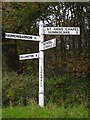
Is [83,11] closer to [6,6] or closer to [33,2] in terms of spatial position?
[33,2]

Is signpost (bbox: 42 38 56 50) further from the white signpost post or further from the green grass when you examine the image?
the green grass

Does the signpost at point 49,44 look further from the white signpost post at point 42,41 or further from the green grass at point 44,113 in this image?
the green grass at point 44,113

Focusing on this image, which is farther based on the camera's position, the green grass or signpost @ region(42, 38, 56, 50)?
signpost @ region(42, 38, 56, 50)

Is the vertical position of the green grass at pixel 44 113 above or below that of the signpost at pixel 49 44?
below

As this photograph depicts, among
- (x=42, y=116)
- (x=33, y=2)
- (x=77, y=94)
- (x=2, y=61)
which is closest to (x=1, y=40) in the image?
(x=2, y=61)

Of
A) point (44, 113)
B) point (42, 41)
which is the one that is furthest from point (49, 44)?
point (44, 113)

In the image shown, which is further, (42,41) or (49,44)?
(42,41)

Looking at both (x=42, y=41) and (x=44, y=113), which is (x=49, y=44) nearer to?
(x=42, y=41)

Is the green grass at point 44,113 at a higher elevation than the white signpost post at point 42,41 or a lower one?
lower

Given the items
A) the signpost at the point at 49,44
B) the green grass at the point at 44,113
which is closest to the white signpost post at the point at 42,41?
the signpost at the point at 49,44

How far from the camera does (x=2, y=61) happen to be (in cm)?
1563

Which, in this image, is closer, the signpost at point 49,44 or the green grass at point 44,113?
the green grass at point 44,113

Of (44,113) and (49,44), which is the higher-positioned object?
(49,44)

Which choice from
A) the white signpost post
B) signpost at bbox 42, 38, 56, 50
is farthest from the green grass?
signpost at bbox 42, 38, 56, 50
